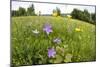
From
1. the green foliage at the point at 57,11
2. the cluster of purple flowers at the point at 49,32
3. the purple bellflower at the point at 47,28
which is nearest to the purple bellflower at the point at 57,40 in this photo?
the cluster of purple flowers at the point at 49,32

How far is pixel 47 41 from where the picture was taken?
7.35 ft

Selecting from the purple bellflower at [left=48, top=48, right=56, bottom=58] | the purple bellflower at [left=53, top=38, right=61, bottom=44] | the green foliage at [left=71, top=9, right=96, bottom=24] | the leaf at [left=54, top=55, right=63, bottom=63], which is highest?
the green foliage at [left=71, top=9, right=96, bottom=24]

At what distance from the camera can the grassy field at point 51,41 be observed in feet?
6.95

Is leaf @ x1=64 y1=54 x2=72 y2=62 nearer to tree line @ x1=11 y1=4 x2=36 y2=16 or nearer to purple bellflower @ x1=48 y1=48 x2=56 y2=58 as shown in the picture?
purple bellflower @ x1=48 y1=48 x2=56 y2=58

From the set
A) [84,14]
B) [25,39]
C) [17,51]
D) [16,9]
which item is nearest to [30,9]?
[16,9]

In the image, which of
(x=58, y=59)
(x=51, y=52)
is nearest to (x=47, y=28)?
(x=51, y=52)

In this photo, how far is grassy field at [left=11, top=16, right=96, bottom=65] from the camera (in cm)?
212

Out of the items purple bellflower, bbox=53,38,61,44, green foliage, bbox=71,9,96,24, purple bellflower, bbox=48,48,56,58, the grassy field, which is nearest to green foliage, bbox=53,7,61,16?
the grassy field

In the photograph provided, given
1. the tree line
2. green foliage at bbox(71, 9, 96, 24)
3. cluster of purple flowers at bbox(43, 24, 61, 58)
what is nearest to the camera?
the tree line

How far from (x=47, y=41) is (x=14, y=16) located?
1.49 ft

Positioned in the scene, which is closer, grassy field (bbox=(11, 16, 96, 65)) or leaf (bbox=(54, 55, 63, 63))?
grassy field (bbox=(11, 16, 96, 65))

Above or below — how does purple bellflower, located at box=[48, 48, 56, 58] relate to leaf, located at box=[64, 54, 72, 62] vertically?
above

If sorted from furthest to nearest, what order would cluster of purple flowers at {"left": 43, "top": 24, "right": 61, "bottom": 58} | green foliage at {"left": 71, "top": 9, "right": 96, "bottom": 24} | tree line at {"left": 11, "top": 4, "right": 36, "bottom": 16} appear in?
green foliage at {"left": 71, "top": 9, "right": 96, "bottom": 24} → cluster of purple flowers at {"left": 43, "top": 24, "right": 61, "bottom": 58} → tree line at {"left": 11, "top": 4, "right": 36, "bottom": 16}

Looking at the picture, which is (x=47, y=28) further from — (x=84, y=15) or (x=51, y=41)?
(x=84, y=15)
